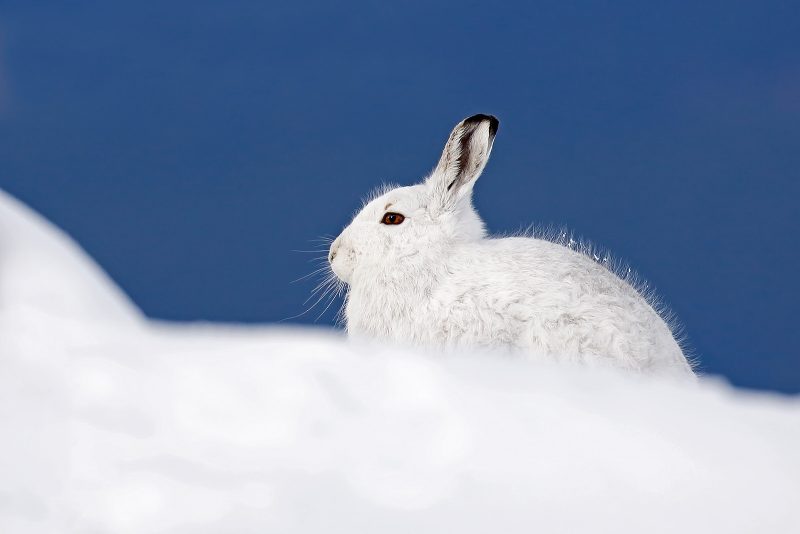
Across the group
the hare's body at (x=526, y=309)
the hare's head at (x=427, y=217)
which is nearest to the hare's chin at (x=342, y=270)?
the hare's head at (x=427, y=217)

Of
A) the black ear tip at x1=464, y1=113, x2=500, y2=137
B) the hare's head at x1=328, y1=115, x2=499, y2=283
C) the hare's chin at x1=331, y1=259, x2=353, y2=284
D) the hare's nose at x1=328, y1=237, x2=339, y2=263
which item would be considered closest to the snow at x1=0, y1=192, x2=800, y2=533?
the hare's head at x1=328, y1=115, x2=499, y2=283

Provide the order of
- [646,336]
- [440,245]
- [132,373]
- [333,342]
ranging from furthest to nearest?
1. [440,245]
2. [646,336]
3. [333,342]
4. [132,373]

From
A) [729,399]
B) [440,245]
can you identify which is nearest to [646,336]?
[440,245]

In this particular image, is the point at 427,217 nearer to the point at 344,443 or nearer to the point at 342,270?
the point at 342,270

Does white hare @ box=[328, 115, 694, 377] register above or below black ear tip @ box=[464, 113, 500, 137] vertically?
below

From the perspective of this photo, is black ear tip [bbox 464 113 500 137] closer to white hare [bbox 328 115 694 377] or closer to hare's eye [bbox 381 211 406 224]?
white hare [bbox 328 115 694 377]

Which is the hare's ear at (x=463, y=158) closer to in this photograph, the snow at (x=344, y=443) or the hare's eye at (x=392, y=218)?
the hare's eye at (x=392, y=218)

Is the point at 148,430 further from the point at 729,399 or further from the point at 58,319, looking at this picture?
the point at 729,399
